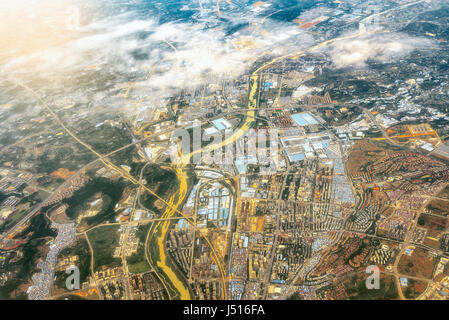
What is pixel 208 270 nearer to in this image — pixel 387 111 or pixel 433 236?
pixel 433 236

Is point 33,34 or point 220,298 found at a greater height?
point 33,34

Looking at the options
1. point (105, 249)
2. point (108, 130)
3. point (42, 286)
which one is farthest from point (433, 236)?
point (108, 130)

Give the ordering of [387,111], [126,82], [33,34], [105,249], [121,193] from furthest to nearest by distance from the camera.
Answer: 1. [33,34]
2. [126,82]
3. [387,111]
4. [121,193]
5. [105,249]

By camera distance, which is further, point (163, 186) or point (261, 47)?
point (261, 47)

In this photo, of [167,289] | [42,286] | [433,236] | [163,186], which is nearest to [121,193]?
[163,186]

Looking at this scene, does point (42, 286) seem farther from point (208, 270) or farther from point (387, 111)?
point (387, 111)

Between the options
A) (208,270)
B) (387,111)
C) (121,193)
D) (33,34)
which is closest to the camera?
(208,270)
